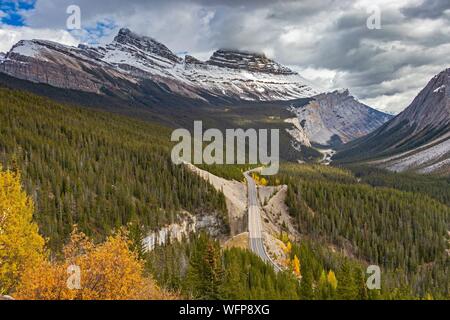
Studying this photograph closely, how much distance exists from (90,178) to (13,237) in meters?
110

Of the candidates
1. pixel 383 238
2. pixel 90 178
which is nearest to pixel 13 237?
pixel 90 178

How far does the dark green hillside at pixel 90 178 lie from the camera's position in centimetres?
12381

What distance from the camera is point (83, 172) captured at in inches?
5846

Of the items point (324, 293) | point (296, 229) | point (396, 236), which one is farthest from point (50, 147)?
point (396, 236)

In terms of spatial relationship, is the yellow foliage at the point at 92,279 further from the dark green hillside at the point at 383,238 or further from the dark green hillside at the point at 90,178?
the dark green hillside at the point at 383,238

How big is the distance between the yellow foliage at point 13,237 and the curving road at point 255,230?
63044 mm

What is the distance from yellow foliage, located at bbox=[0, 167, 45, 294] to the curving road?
207ft

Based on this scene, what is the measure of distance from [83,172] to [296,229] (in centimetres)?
8500

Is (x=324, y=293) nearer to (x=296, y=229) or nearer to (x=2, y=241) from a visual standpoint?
(x=2, y=241)

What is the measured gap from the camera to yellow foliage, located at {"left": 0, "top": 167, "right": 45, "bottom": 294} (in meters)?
38.9

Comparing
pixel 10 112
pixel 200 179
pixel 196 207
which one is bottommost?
pixel 196 207

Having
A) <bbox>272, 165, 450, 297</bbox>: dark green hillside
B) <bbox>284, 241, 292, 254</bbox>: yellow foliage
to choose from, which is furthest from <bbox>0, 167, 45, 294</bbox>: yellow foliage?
<bbox>272, 165, 450, 297</bbox>: dark green hillside

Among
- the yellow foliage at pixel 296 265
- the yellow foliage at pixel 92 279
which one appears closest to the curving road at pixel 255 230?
the yellow foliage at pixel 296 265

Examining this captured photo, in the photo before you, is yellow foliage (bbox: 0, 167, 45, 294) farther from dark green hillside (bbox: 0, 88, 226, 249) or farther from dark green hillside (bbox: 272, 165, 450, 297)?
dark green hillside (bbox: 272, 165, 450, 297)
